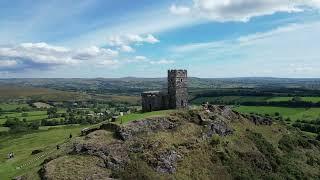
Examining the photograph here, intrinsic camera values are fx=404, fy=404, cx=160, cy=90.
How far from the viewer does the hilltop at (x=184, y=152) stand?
58.2m

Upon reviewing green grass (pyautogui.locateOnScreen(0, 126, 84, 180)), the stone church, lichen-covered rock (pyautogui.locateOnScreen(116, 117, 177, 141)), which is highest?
the stone church

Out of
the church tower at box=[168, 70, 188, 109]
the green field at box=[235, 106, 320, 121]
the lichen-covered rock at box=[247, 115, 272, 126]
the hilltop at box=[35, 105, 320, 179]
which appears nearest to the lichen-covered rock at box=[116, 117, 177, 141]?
the hilltop at box=[35, 105, 320, 179]

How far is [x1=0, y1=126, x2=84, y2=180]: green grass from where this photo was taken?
62.9 metres

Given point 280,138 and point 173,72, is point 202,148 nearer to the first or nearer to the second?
point 173,72

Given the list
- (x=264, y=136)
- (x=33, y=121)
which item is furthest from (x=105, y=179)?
(x=33, y=121)

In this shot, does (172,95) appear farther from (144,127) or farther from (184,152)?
(184,152)

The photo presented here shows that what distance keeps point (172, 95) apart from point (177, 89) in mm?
1616

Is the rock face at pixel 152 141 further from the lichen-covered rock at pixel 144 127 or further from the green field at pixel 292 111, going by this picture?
the green field at pixel 292 111

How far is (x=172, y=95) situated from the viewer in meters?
76.6

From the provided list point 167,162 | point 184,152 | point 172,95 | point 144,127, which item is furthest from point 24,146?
point 167,162

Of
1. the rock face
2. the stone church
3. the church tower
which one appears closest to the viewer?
the rock face

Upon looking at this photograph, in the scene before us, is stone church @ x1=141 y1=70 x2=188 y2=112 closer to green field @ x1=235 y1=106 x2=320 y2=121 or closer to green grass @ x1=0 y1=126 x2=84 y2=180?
green grass @ x1=0 y1=126 x2=84 y2=180

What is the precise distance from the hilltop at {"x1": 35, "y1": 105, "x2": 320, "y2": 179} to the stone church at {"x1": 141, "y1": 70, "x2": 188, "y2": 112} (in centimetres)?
375

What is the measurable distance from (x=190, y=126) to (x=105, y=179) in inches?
855
